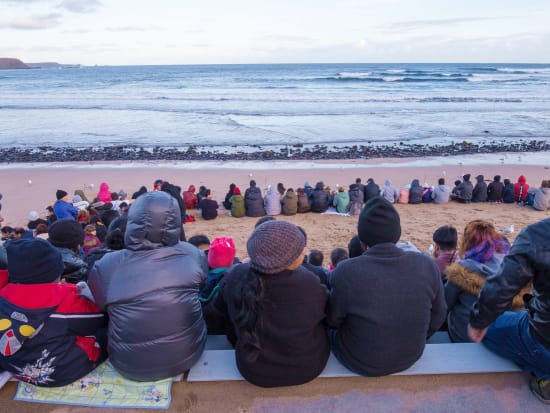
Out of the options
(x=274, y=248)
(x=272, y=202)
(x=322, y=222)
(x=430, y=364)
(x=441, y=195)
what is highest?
(x=274, y=248)

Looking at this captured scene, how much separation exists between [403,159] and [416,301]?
15845 millimetres

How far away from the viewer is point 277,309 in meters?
2.58

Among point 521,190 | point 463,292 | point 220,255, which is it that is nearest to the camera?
point 463,292

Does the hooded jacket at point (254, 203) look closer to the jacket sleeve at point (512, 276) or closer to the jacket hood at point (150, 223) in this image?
the jacket hood at point (150, 223)

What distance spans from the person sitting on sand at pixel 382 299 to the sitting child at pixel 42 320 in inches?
65.7

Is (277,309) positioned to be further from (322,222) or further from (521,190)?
(521,190)

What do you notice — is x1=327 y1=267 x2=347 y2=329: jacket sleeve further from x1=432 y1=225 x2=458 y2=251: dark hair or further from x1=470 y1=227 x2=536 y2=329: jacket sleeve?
x1=432 y1=225 x2=458 y2=251: dark hair

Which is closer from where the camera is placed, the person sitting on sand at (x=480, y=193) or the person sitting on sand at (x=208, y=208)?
the person sitting on sand at (x=208, y=208)

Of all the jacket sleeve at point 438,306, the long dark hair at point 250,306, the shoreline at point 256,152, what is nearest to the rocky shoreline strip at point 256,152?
the shoreline at point 256,152

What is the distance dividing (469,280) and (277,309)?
1.66 meters

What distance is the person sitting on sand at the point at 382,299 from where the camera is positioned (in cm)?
267

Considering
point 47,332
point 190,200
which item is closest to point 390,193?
point 190,200

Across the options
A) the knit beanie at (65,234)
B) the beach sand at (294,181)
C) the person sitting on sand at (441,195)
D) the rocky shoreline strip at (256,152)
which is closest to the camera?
the knit beanie at (65,234)

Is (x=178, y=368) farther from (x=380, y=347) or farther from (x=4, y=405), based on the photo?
(x=380, y=347)
